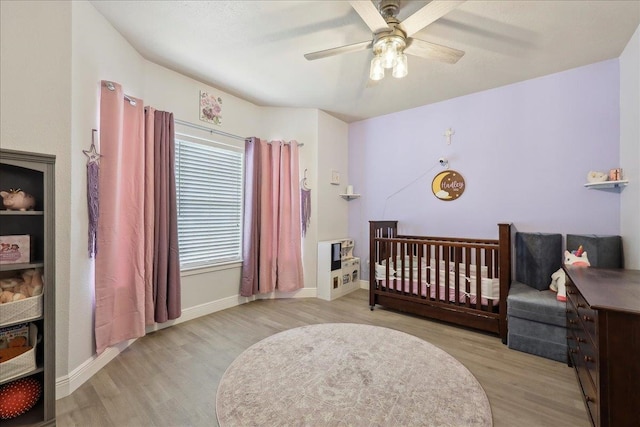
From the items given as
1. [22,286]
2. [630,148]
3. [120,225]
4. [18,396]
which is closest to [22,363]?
[18,396]

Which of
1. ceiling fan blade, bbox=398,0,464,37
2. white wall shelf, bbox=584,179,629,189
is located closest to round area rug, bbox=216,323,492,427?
white wall shelf, bbox=584,179,629,189

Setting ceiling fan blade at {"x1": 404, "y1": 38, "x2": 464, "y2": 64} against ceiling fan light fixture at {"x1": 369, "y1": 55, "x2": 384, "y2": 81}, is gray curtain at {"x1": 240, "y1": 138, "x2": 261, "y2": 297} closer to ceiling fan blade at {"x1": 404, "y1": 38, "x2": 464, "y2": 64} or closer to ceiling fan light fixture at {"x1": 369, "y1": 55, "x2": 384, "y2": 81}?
ceiling fan light fixture at {"x1": 369, "y1": 55, "x2": 384, "y2": 81}

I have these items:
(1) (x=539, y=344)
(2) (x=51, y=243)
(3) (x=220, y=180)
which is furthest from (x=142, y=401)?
(1) (x=539, y=344)

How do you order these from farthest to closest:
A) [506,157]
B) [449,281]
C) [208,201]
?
[208,201], [506,157], [449,281]

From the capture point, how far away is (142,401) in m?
1.63

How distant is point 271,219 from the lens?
3.55m

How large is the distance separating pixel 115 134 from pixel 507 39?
318cm

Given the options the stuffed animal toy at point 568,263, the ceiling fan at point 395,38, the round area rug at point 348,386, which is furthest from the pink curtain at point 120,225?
the stuffed animal toy at point 568,263

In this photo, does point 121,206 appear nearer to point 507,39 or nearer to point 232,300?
point 232,300

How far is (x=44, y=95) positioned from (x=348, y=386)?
102 inches

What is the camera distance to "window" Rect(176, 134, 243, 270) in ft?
9.48

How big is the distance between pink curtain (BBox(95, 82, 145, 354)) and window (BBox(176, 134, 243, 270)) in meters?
0.60

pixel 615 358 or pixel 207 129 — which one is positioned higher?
pixel 207 129

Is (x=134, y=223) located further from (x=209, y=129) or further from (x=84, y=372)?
(x=209, y=129)
